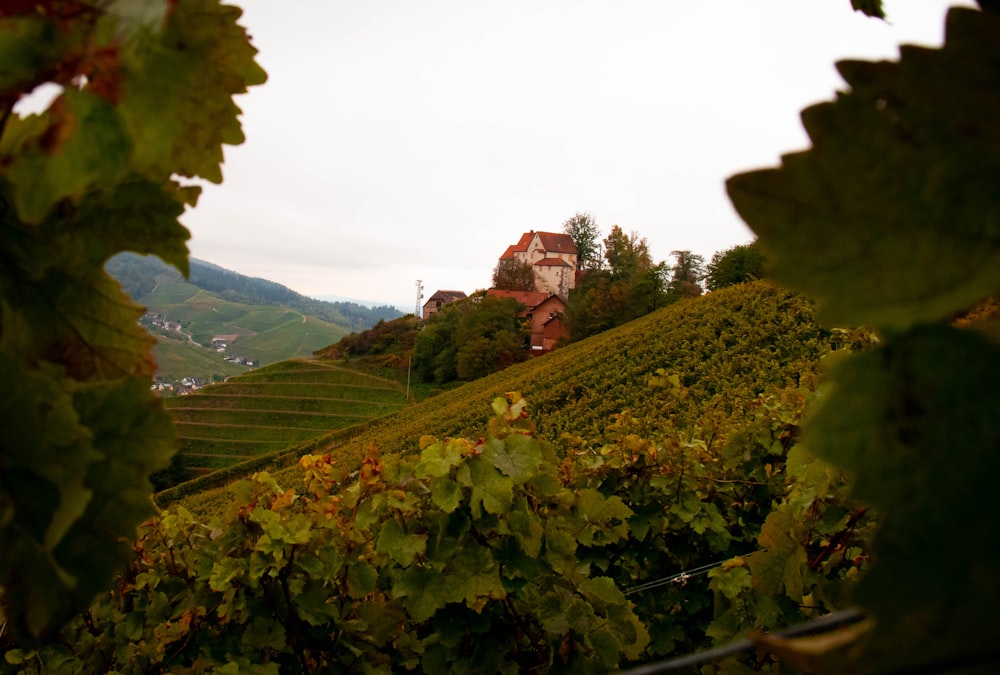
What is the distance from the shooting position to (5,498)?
363mm

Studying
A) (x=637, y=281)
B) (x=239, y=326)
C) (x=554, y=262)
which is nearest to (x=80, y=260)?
(x=637, y=281)

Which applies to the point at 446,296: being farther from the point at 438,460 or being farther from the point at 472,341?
the point at 438,460

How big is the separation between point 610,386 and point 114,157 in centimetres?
1468

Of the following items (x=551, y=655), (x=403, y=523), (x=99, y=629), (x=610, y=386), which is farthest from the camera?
(x=610, y=386)

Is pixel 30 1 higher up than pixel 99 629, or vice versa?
pixel 30 1

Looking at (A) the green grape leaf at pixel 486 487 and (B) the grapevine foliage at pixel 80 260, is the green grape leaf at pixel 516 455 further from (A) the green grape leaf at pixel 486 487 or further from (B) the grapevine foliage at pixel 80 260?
(B) the grapevine foliage at pixel 80 260

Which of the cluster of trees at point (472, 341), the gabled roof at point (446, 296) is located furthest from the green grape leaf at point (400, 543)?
the gabled roof at point (446, 296)

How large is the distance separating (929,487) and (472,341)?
33808mm

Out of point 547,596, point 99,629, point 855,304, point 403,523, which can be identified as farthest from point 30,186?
point 99,629

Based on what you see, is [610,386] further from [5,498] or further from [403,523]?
[5,498]

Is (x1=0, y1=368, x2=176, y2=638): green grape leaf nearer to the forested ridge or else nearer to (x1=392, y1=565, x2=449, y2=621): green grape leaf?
the forested ridge

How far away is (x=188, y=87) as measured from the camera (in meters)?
0.42

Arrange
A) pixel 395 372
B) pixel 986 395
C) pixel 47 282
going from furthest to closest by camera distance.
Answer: pixel 395 372 → pixel 47 282 → pixel 986 395

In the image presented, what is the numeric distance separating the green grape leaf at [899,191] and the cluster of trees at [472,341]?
1266 inches
